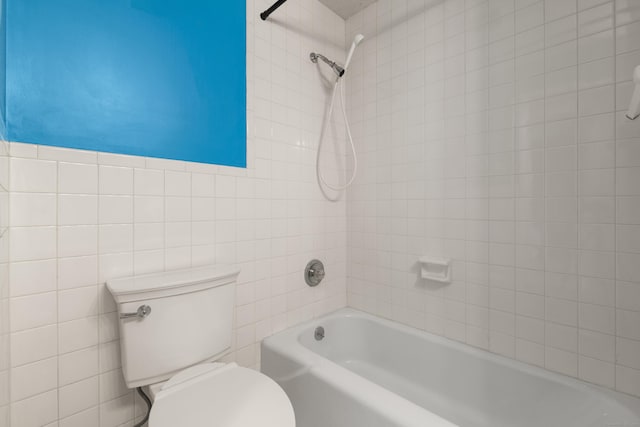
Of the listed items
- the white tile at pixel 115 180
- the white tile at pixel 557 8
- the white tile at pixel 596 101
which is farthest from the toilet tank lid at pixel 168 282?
the white tile at pixel 557 8

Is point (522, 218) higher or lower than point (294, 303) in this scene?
higher

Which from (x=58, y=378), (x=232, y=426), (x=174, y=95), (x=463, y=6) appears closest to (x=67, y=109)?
(x=174, y=95)

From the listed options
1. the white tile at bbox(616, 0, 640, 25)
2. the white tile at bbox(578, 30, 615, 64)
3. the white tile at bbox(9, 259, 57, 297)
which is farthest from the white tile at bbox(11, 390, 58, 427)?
the white tile at bbox(616, 0, 640, 25)

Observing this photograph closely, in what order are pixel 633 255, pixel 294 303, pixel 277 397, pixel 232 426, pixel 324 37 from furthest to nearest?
pixel 324 37 < pixel 294 303 < pixel 633 255 < pixel 277 397 < pixel 232 426

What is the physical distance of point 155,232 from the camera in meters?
1.12

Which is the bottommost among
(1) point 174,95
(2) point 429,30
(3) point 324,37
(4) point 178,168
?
(4) point 178,168

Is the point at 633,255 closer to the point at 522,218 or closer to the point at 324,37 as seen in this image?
the point at 522,218

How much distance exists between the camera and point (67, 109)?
933mm

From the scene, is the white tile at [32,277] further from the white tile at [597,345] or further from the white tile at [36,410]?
the white tile at [597,345]

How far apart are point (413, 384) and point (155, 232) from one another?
1528mm

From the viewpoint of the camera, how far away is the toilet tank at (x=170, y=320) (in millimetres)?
946

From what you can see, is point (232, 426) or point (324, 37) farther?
point (324, 37)

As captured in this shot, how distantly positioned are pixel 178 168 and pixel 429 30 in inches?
58.7

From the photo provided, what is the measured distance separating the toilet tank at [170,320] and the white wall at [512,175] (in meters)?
1.03
